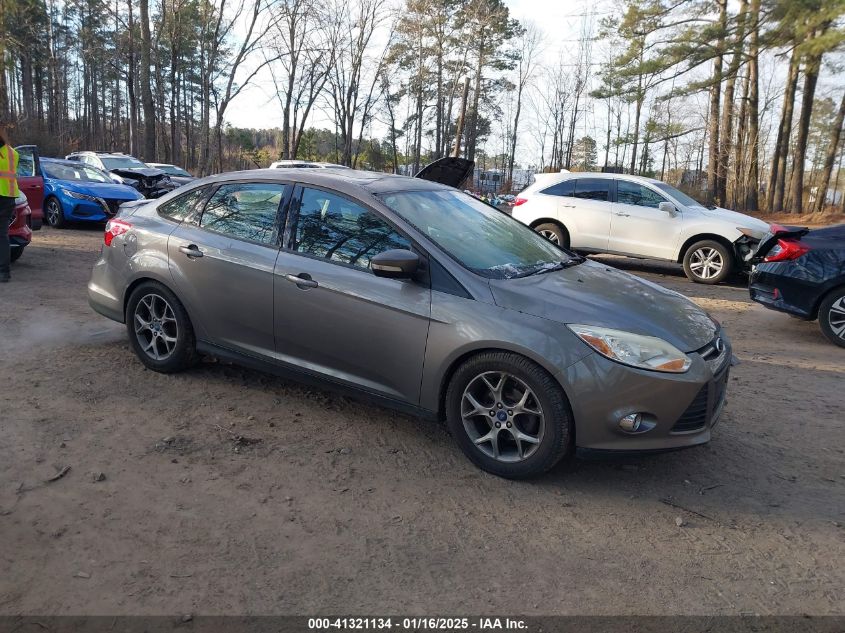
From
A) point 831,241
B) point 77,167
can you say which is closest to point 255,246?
point 831,241

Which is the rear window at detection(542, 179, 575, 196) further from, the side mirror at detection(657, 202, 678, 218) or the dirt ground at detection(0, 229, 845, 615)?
the dirt ground at detection(0, 229, 845, 615)

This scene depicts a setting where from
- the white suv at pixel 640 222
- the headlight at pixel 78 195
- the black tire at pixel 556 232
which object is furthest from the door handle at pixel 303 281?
the headlight at pixel 78 195

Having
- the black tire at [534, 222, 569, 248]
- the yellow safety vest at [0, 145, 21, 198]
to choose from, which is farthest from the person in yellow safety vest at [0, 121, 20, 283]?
the black tire at [534, 222, 569, 248]

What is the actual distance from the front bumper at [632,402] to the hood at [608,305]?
22 cm

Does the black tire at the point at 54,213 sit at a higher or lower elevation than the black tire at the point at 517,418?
higher

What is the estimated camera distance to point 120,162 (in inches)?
776

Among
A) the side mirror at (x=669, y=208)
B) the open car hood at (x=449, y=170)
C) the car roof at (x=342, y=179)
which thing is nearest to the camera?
the car roof at (x=342, y=179)

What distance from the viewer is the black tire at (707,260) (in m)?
10.5

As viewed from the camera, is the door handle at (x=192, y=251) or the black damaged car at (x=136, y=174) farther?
the black damaged car at (x=136, y=174)

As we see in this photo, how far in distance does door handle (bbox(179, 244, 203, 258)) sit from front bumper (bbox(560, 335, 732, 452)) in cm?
272

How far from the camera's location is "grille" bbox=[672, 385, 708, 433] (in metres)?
3.32

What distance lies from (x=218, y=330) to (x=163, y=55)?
5218 centimetres

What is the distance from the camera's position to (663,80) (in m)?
25.4

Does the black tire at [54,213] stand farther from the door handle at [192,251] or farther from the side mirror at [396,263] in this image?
the side mirror at [396,263]
